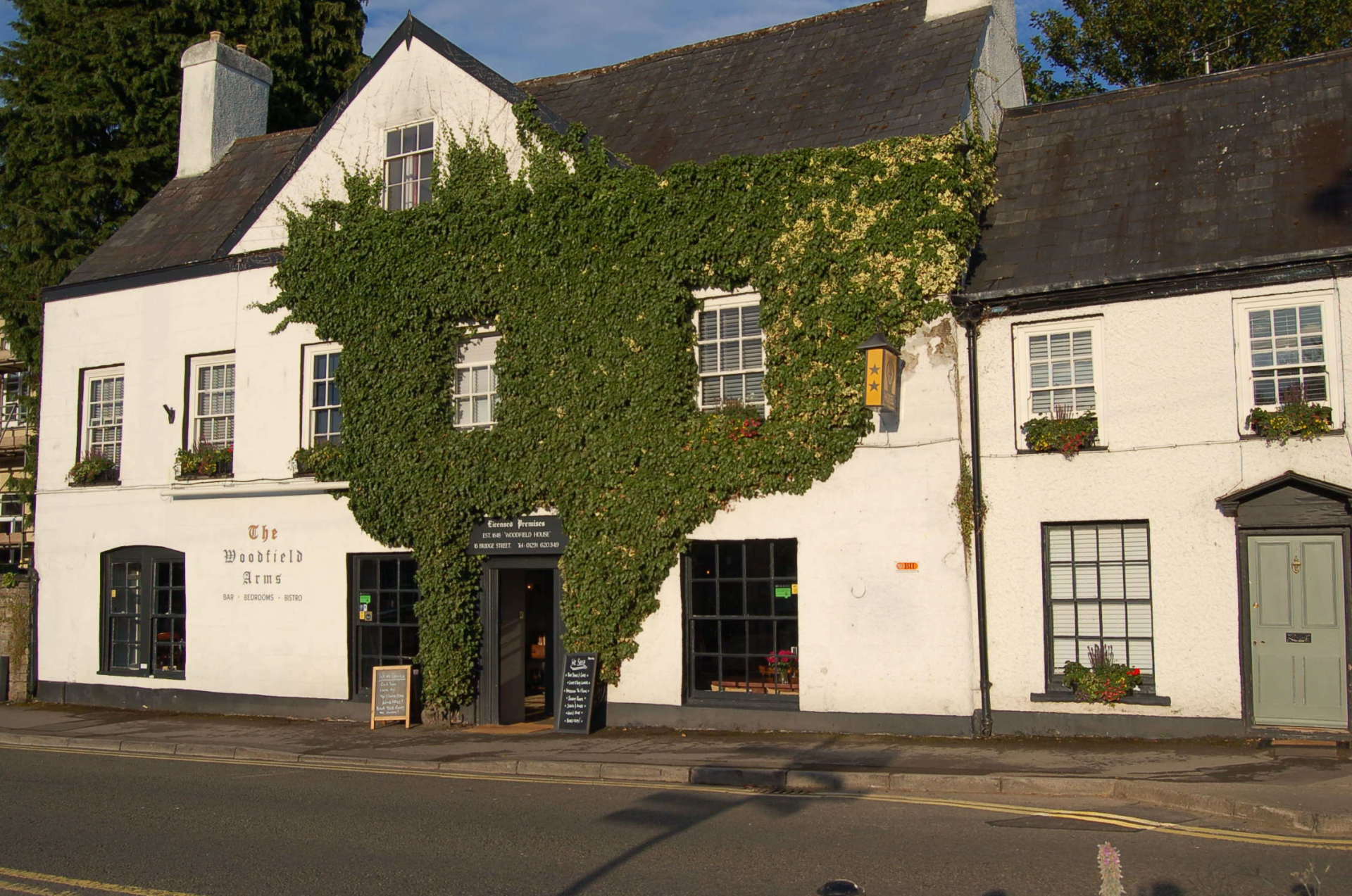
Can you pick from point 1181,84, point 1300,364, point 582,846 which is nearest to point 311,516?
point 582,846

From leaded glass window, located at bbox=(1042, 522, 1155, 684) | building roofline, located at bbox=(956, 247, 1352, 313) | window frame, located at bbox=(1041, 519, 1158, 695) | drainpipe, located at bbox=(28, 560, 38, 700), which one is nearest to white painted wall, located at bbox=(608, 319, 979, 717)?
building roofline, located at bbox=(956, 247, 1352, 313)

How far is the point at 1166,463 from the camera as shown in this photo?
42.7 feet

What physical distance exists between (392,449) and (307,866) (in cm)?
924

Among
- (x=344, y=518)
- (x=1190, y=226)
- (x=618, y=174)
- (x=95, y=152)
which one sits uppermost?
(x=95, y=152)

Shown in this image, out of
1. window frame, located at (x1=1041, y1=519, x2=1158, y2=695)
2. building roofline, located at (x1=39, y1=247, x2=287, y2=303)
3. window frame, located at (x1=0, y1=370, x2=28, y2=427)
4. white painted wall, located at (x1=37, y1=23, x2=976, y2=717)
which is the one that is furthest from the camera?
window frame, located at (x1=0, y1=370, x2=28, y2=427)

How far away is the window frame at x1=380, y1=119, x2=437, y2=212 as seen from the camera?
17266 millimetres

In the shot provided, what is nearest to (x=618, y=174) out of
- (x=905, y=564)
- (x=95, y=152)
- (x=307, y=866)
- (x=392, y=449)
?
(x=392, y=449)

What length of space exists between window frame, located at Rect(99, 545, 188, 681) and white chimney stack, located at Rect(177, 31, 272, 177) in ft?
25.7

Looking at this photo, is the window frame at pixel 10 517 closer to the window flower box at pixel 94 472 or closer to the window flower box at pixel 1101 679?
the window flower box at pixel 94 472

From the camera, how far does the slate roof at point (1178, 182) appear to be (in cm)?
1310

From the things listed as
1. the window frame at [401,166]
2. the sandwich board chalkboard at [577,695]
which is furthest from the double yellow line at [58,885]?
the window frame at [401,166]

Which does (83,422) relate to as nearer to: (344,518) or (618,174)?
(344,518)

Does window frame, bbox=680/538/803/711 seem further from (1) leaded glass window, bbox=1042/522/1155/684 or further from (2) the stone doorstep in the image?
(1) leaded glass window, bbox=1042/522/1155/684

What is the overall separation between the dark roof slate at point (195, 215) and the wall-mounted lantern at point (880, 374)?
11.1 metres
